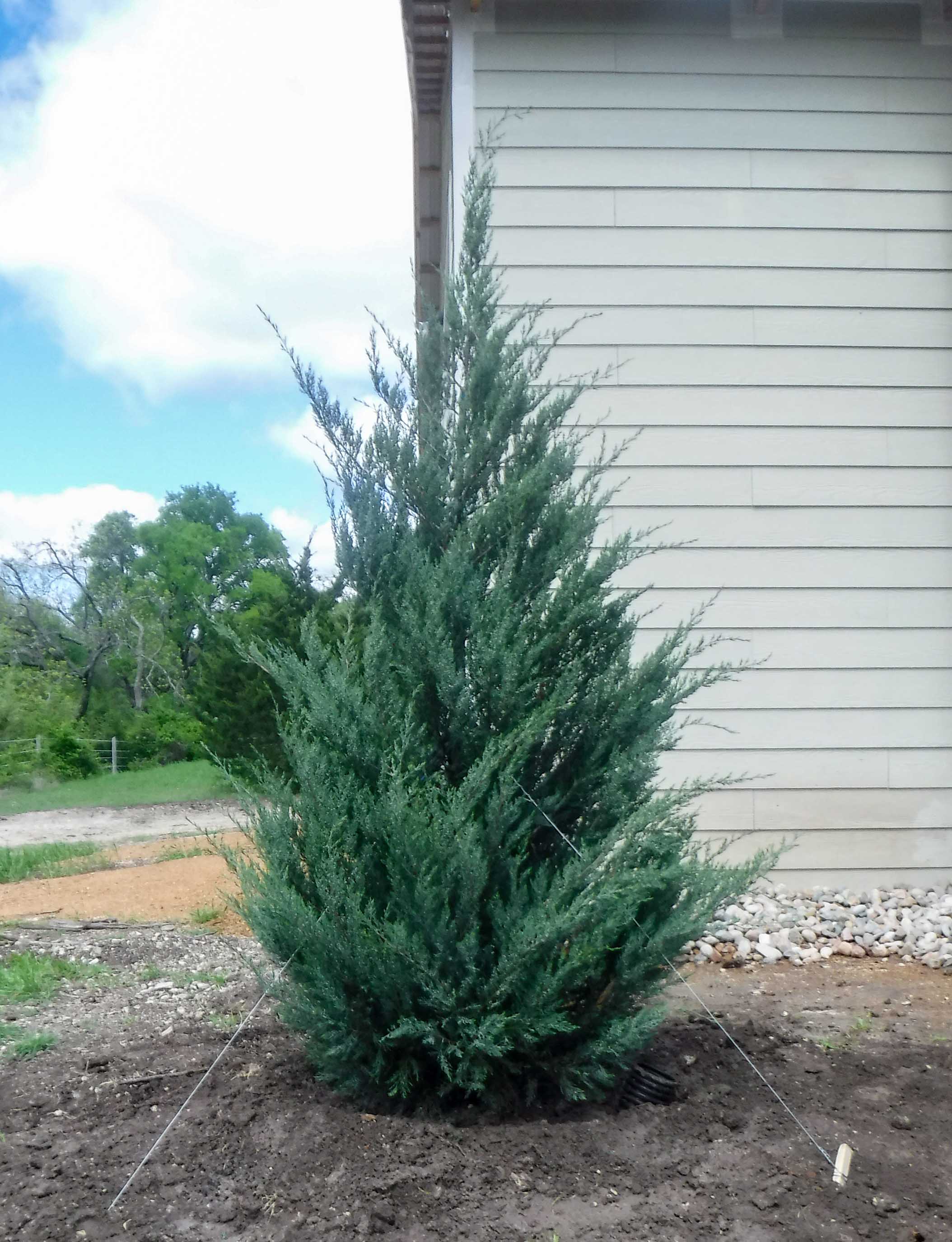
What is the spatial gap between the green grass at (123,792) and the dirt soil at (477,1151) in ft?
37.7

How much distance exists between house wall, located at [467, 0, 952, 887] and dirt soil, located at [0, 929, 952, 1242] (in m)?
1.95

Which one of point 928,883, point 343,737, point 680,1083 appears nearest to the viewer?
point 343,737

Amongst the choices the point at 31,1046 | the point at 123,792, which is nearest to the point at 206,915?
the point at 31,1046

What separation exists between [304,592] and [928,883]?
3.91 metres

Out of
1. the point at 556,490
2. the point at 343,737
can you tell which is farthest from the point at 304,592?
the point at 556,490

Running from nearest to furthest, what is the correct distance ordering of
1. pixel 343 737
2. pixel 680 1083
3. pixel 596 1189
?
pixel 596 1189, pixel 343 737, pixel 680 1083

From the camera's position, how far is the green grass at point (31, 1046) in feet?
11.2

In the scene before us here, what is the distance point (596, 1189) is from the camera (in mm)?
2473

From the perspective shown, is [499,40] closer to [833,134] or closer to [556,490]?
[833,134]

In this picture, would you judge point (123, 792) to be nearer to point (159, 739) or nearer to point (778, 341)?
point (159, 739)

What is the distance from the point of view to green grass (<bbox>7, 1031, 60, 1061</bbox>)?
3.42m

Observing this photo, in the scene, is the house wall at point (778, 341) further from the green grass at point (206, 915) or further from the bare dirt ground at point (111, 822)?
the bare dirt ground at point (111, 822)

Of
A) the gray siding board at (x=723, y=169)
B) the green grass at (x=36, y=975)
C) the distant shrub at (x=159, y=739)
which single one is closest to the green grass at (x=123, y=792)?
the distant shrub at (x=159, y=739)

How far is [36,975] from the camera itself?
4.52 m
